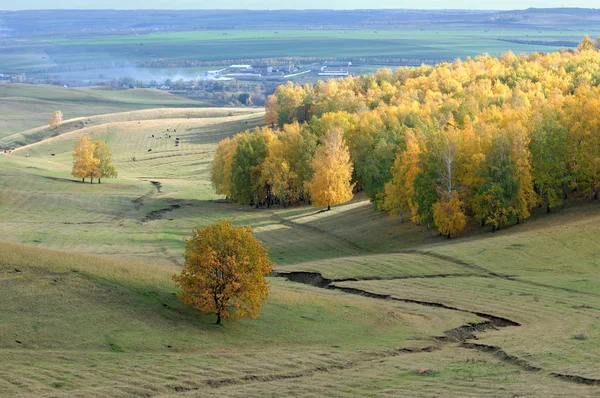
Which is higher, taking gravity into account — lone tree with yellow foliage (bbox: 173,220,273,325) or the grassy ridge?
lone tree with yellow foliage (bbox: 173,220,273,325)

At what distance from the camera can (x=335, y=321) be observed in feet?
164

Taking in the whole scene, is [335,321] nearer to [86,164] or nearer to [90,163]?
[86,164]

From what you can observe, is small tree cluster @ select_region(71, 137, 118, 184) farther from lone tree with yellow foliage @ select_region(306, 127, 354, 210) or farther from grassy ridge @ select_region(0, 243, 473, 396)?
grassy ridge @ select_region(0, 243, 473, 396)

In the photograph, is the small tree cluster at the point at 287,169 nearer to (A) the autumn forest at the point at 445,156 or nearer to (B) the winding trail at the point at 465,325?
(A) the autumn forest at the point at 445,156

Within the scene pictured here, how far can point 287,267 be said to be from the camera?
6969 cm

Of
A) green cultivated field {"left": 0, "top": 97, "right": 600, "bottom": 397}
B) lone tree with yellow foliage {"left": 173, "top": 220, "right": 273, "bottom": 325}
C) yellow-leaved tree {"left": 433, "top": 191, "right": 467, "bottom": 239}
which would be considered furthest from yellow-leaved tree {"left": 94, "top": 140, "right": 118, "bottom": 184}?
lone tree with yellow foliage {"left": 173, "top": 220, "right": 273, "bottom": 325}

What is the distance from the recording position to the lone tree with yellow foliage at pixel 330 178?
10125cm

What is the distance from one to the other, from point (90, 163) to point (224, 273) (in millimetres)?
92355

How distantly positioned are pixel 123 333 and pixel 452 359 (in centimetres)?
1680

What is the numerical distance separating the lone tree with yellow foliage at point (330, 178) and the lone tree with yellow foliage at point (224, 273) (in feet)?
173

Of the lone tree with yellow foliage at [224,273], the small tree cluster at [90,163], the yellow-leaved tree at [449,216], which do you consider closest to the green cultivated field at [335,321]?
the lone tree with yellow foliage at [224,273]

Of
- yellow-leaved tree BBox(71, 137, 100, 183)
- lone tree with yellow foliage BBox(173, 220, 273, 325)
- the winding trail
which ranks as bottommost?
the winding trail

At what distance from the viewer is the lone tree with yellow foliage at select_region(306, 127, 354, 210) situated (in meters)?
101

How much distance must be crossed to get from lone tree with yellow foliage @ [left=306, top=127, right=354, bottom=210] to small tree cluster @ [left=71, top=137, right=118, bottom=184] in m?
45.6
